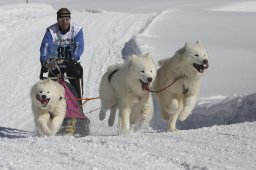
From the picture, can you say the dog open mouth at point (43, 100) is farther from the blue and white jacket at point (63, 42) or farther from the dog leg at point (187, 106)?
the dog leg at point (187, 106)

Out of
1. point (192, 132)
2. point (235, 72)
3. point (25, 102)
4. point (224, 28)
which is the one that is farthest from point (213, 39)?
point (192, 132)

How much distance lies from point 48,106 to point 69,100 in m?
0.45

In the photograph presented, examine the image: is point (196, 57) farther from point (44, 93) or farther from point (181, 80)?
point (44, 93)

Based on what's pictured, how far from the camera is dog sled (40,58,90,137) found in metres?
6.56

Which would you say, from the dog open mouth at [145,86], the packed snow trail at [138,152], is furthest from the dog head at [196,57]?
the packed snow trail at [138,152]

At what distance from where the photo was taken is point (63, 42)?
7.06 m

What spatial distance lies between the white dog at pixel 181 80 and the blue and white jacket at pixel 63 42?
1.21 meters

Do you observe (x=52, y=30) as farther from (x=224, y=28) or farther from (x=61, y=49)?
(x=224, y=28)

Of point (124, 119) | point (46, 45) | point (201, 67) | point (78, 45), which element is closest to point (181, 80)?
point (201, 67)

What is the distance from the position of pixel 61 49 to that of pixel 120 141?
7.75 ft

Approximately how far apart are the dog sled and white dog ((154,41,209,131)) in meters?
1.01

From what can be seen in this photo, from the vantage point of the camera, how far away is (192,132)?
18.7ft

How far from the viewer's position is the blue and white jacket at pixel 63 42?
6.97 meters

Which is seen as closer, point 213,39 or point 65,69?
point 65,69
